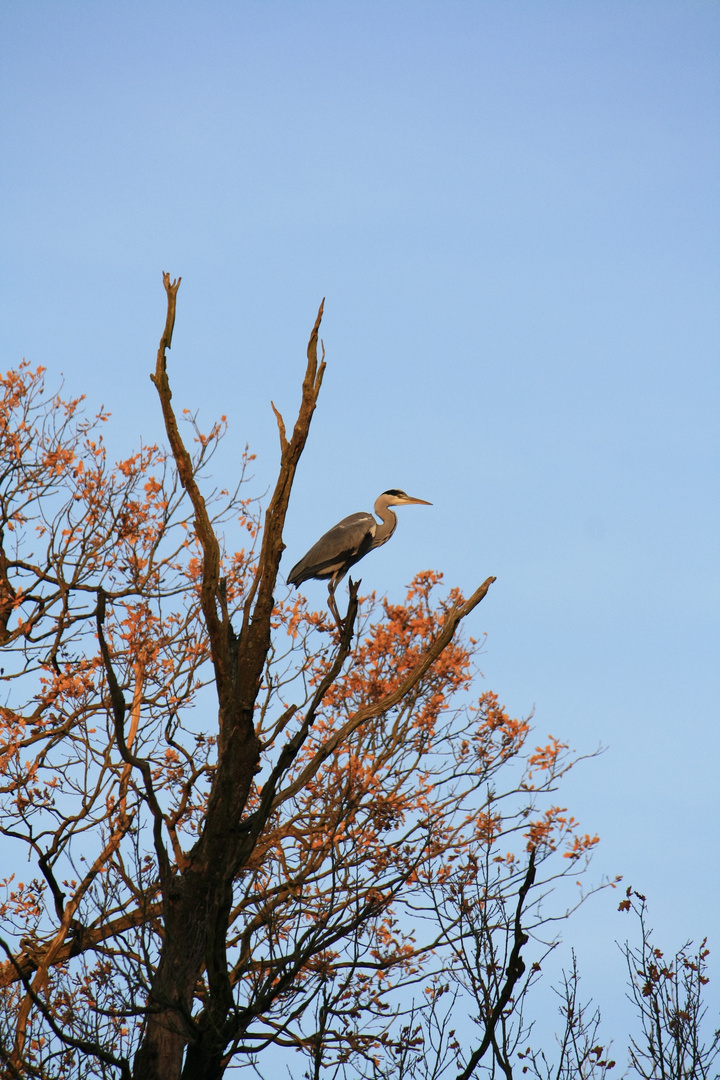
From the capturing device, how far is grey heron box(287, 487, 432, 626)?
11820 mm

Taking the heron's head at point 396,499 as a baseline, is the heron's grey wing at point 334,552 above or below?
below

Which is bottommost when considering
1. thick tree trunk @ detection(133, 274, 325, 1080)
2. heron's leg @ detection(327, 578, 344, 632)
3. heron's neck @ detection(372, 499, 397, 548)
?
thick tree trunk @ detection(133, 274, 325, 1080)

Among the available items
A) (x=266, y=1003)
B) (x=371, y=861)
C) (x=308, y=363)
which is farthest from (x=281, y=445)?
(x=371, y=861)

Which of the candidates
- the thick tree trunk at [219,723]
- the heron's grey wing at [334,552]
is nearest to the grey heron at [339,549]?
the heron's grey wing at [334,552]

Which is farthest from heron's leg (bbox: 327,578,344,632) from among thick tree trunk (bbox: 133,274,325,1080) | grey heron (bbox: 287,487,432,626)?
thick tree trunk (bbox: 133,274,325,1080)

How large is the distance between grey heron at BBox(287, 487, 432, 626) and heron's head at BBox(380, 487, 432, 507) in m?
0.47

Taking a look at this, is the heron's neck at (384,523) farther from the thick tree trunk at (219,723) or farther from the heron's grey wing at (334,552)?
the thick tree trunk at (219,723)

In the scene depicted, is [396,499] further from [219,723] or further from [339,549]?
[219,723]

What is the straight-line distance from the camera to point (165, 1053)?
652 centimetres

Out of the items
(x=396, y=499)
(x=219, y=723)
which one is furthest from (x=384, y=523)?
(x=219, y=723)

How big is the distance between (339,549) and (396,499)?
1.62 meters

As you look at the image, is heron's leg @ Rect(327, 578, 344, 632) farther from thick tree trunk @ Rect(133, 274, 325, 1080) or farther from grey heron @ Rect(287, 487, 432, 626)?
thick tree trunk @ Rect(133, 274, 325, 1080)

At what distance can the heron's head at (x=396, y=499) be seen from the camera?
12992mm

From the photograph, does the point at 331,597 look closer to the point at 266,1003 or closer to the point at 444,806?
the point at 444,806
